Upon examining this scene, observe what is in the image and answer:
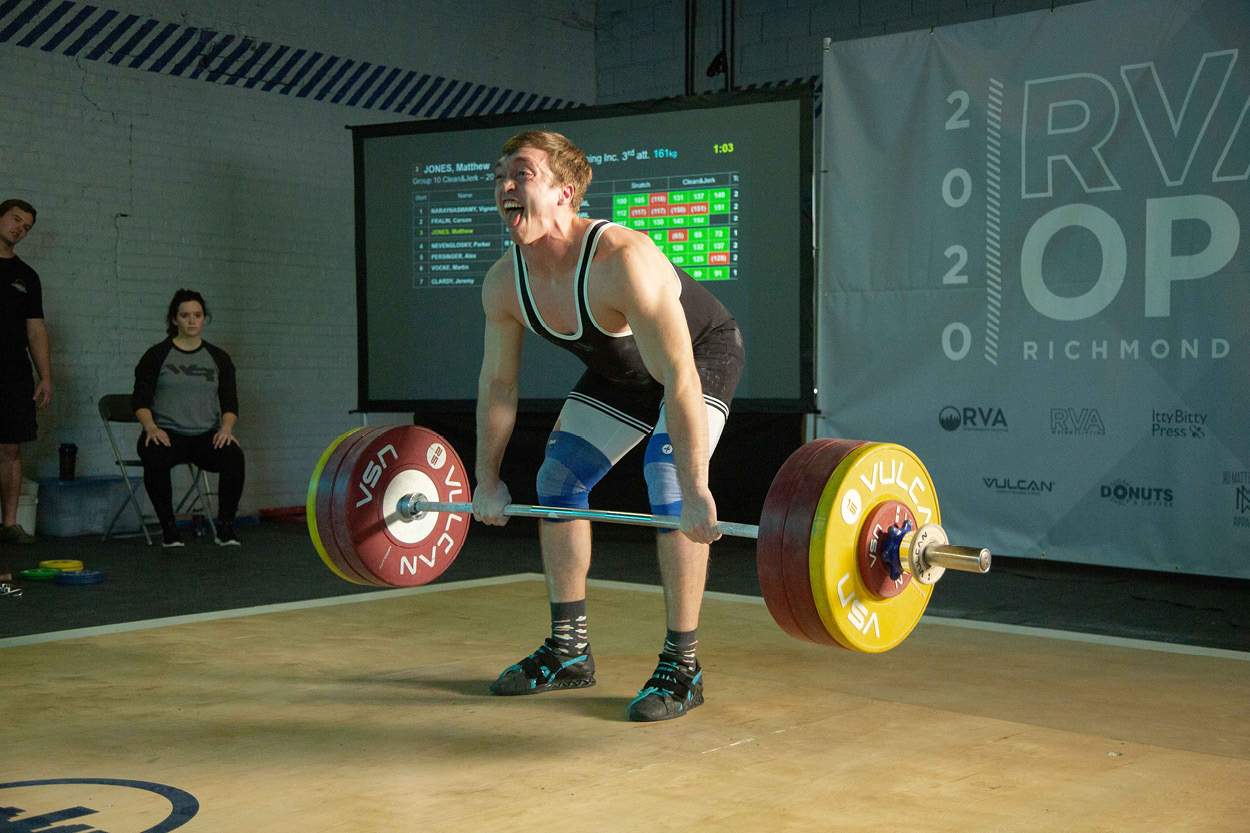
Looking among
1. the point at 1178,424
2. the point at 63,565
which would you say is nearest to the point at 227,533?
the point at 63,565

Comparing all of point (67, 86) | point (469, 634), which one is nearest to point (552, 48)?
point (67, 86)

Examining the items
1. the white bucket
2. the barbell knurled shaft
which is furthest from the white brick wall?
the barbell knurled shaft

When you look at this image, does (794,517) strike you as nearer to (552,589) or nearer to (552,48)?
(552,589)

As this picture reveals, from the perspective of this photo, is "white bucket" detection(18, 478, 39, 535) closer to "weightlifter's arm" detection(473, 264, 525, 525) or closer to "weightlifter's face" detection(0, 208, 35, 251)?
"weightlifter's face" detection(0, 208, 35, 251)

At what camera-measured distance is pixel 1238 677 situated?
262cm

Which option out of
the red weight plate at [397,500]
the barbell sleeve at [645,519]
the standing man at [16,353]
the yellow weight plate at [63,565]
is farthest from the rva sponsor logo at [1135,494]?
the standing man at [16,353]

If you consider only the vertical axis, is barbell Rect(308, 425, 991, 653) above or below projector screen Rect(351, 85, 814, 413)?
below

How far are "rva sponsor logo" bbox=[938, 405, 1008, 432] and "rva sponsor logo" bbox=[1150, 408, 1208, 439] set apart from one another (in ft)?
1.66

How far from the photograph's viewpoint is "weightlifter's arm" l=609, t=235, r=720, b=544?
2.11 meters

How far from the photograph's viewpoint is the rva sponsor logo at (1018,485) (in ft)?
14.4

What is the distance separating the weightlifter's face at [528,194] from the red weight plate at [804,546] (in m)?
0.67

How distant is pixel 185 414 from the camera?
5.20 meters

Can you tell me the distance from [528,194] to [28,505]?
403cm

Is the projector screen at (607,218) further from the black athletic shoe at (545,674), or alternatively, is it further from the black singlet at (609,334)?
the black athletic shoe at (545,674)
